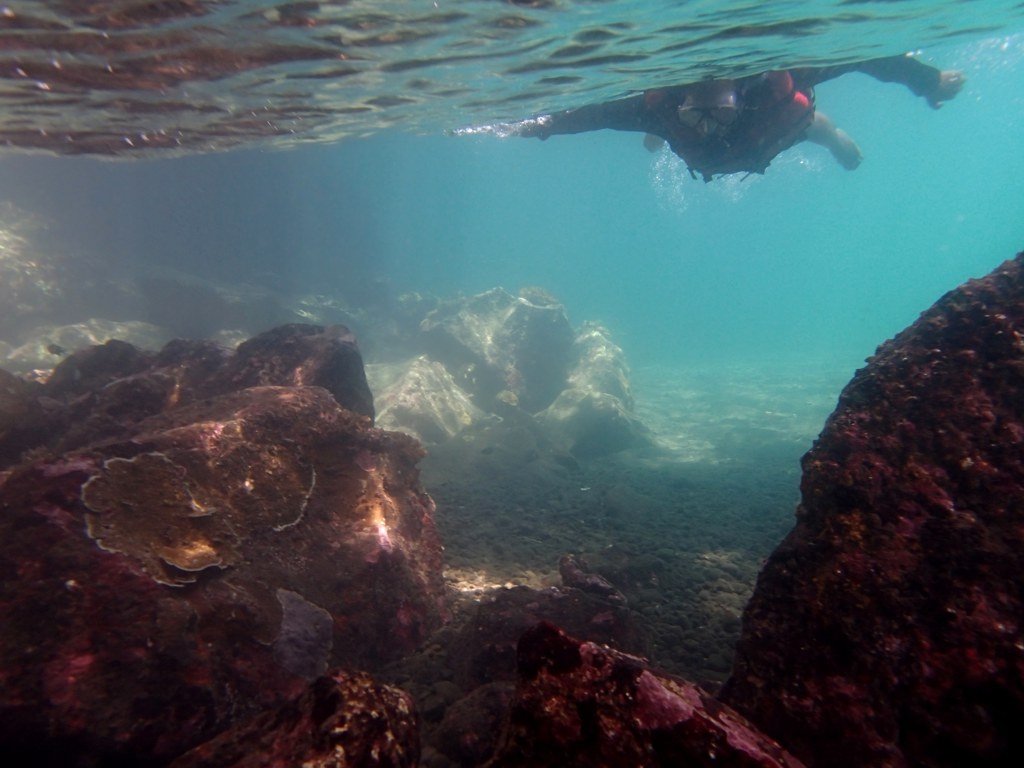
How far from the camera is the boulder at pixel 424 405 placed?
542 inches

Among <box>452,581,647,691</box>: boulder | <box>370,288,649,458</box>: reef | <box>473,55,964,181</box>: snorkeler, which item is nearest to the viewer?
<box>452,581,647,691</box>: boulder

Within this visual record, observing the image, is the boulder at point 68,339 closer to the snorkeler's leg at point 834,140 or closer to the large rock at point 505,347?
the large rock at point 505,347

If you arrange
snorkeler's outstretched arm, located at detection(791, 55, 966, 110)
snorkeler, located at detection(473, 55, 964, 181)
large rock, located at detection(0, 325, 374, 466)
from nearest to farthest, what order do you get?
large rock, located at detection(0, 325, 374, 466) < snorkeler, located at detection(473, 55, 964, 181) < snorkeler's outstretched arm, located at detection(791, 55, 966, 110)

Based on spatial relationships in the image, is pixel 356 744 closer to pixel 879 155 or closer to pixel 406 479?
pixel 406 479

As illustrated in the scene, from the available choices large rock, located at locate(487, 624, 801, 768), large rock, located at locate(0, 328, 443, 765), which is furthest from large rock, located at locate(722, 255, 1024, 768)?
large rock, located at locate(0, 328, 443, 765)

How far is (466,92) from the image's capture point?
39.7 ft

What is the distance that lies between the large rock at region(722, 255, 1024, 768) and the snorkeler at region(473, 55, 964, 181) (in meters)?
6.84

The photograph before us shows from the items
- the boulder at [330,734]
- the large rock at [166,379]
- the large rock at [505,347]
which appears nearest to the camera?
the boulder at [330,734]

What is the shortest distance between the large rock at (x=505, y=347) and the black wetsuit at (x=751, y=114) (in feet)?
34.5

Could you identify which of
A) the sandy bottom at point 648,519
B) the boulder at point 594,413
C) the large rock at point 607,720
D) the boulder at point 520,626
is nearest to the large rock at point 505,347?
the boulder at point 594,413

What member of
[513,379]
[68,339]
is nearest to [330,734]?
[513,379]

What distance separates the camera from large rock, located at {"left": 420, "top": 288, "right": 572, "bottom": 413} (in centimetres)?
1997

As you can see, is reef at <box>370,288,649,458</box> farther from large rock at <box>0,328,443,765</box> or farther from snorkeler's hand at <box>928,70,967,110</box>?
snorkeler's hand at <box>928,70,967,110</box>

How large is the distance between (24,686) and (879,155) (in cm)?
13004
